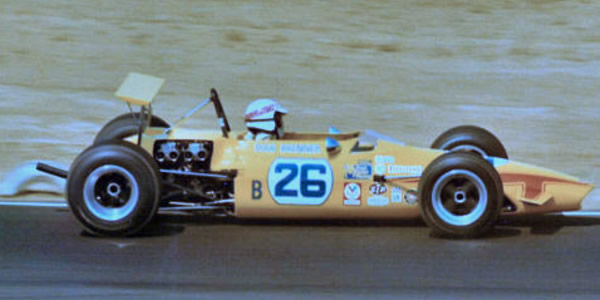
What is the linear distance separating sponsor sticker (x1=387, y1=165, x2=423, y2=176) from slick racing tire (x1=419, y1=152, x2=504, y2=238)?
0.27 metres

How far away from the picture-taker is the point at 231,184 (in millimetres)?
7652

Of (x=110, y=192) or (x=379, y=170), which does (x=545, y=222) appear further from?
(x=110, y=192)

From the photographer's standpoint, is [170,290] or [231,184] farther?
[231,184]

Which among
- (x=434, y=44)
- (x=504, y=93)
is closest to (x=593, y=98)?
(x=504, y=93)

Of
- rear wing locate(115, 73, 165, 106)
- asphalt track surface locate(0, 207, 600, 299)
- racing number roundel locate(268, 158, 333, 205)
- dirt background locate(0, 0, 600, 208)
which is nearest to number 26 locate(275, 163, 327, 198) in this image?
racing number roundel locate(268, 158, 333, 205)

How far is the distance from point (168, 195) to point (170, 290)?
66.3 inches

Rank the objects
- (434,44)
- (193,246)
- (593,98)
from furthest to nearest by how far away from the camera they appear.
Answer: (434,44) → (593,98) → (193,246)

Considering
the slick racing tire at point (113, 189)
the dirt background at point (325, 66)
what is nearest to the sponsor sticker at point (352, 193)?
the slick racing tire at point (113, 189)

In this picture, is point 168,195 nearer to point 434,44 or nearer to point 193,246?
point 193,246

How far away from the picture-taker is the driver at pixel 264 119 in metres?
Result: 7.84

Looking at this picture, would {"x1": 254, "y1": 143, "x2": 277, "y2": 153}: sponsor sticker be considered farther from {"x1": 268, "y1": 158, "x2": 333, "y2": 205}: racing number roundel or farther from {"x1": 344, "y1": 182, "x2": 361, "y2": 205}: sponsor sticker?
{"x1": 344, "y1": 182, "x2": 361, "y2": 205}: sponsor sticker

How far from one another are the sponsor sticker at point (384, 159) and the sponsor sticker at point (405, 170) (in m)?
0.05

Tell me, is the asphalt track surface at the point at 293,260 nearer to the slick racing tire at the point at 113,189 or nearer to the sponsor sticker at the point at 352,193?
the slick racing tire at the point at 113,189

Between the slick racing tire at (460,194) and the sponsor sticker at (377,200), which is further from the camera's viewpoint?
the sponsor sticker at (377,200)
